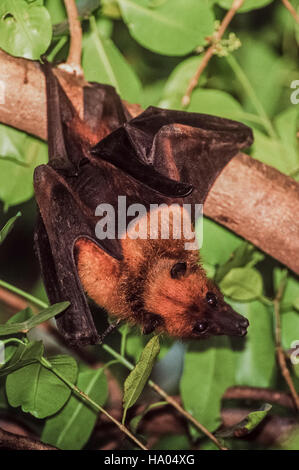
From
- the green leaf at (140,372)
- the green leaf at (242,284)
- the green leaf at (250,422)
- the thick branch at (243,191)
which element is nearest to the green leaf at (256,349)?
the green leaf at (242,284)

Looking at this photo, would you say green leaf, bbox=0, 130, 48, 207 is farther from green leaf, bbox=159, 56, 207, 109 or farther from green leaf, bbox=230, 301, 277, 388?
green leaf, bbox=230, 301, 277, 388

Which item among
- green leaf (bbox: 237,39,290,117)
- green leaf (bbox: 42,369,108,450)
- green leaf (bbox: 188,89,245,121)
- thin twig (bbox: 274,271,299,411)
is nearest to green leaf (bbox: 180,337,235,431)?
thin twig (bbox: 274,271,299,411)

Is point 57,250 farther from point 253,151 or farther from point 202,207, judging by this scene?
point 253,151

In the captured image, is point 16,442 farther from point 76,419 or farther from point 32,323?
point 32,323

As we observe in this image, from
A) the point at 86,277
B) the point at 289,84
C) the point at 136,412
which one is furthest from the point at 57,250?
the point at 289,84

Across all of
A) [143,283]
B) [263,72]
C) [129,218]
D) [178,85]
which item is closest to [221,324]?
[143,283]
